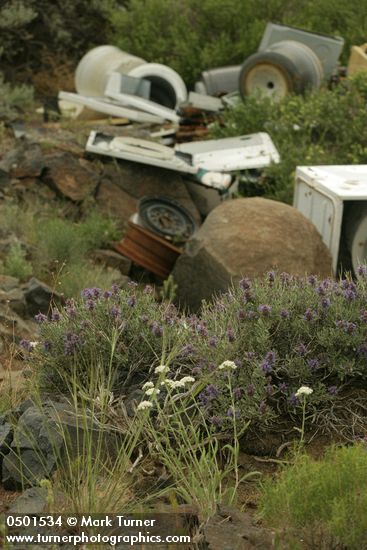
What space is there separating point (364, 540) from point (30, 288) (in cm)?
477

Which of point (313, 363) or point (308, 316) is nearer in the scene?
point (313, 363)

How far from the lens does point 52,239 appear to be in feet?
30.5

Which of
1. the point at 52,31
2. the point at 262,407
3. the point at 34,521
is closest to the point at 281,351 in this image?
the point at 262,407

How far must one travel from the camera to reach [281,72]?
1322cm

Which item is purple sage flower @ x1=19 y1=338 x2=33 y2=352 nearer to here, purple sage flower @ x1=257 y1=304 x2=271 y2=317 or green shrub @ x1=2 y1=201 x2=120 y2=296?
purple sage flower @ x1=257 y1=304 x2=271 y2=317

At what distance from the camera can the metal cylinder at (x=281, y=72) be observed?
13188 mm

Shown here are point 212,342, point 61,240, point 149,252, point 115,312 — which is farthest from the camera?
point 149,252

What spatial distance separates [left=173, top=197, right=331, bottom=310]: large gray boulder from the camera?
25.2 feet

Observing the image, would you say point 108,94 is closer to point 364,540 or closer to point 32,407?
point 32,407

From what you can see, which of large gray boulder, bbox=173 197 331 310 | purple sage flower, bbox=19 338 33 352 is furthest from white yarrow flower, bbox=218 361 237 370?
large gray boulder, bbox=173 197 331 310

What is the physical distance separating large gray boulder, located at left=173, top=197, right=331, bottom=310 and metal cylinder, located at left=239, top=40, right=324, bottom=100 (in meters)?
5.27

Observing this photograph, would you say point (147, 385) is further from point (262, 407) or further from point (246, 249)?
point (246, 249)

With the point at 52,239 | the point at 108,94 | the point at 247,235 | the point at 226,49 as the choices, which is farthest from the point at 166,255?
the point at 226,49

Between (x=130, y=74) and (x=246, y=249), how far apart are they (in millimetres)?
6834
